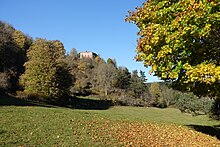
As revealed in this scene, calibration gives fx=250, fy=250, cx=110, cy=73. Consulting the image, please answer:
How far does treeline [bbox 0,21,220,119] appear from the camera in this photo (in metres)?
28.9

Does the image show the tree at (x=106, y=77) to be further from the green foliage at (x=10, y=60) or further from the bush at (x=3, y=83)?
the bush at (x=3, y=83)

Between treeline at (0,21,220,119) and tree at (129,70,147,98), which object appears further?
tree at (129,70,147,98)

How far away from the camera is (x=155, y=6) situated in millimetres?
10789

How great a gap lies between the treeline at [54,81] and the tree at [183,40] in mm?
3466

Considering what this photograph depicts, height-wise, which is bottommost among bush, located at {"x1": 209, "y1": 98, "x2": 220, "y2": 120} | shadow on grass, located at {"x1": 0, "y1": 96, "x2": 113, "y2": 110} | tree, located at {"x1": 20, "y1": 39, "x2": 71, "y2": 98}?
bush, located at {"x1": 209, "y1": 98, "x2": 220, "y2": 120}

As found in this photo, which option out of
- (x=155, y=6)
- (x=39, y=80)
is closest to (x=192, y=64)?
(x=155, y=6)

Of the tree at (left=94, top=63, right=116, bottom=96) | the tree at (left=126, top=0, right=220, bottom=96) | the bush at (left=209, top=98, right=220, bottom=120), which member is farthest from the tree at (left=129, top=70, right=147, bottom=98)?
the tree at (left=126, top=0, right=220, bottom=96)

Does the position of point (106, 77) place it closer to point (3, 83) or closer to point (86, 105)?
point (86, 105)

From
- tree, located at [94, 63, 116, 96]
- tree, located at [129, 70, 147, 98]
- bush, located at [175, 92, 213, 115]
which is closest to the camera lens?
bush, located at [175, 92, 213, 115]

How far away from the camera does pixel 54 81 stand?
145 ft

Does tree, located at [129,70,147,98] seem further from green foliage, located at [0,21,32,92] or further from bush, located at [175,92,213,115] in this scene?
bush, located at [175,92,213,115]

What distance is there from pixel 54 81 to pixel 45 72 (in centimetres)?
223

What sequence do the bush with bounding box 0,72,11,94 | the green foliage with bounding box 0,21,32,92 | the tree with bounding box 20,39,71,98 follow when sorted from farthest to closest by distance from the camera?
the green foliage with bounding box 0,21,32,92 → the tree with bounding box 20,39,71,98 → the bush with bounding box 0,72,11,94

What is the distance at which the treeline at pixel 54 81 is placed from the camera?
2887 cm
